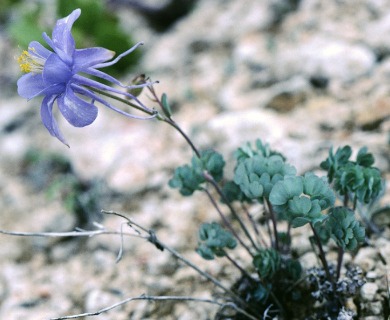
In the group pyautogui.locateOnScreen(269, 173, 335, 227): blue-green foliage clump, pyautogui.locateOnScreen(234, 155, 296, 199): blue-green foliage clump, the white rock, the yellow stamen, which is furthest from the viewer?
the white rock

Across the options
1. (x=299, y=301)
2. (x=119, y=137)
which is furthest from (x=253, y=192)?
(x=119, y=137)

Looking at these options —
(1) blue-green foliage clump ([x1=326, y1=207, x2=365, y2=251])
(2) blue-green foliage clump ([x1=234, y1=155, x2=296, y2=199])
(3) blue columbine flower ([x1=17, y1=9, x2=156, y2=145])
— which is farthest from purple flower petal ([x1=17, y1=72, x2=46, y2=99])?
(1) blue-green foliage clump ([x1=326, y1=207, x2=365, y2=251])

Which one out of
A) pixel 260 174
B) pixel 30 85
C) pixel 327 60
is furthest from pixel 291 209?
pixel 327 60

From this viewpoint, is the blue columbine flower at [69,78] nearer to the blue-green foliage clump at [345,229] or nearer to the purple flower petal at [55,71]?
the purple flower petal at [55,71]

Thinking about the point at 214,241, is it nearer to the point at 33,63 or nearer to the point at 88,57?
the point at 88,57

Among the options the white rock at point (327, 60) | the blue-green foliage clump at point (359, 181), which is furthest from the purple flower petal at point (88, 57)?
the white rock at point (327, 60)

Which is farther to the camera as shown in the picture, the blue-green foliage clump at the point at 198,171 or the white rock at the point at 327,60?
the white rock at the point at 327,60

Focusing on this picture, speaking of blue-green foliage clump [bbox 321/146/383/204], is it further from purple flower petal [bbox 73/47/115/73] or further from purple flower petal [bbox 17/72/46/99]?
purple flower petal [bbox 17/72/46/99]
